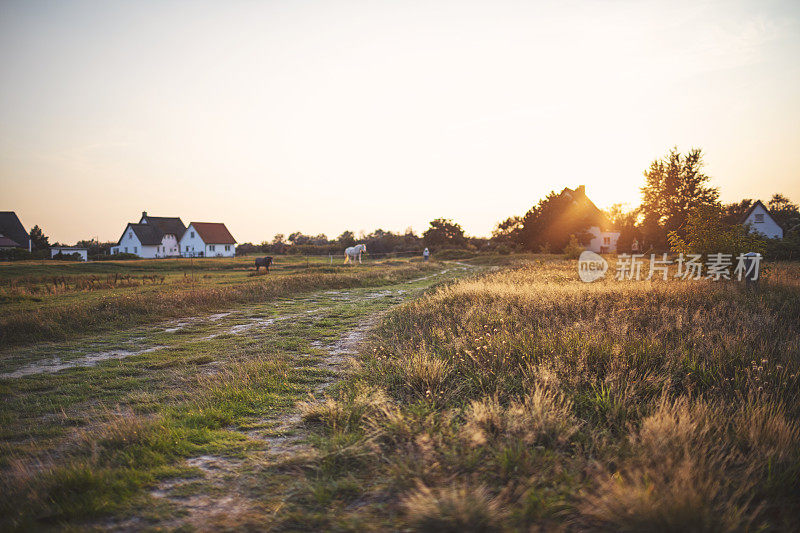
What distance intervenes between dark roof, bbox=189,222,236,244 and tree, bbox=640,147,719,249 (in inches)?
2717

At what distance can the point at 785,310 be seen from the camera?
9.03 m

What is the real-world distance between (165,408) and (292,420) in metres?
1.91

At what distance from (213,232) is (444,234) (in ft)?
146

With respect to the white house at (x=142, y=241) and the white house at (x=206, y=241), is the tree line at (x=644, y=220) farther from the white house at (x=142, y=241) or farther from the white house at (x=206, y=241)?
the white house at (x=206, y=241)

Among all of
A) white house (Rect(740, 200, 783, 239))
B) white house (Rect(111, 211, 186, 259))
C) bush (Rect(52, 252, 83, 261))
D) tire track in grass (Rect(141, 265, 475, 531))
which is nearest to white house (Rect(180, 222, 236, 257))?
white house (Rect(111, 211, 186, 259))

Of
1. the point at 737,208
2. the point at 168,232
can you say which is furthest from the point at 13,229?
the point at 737,208

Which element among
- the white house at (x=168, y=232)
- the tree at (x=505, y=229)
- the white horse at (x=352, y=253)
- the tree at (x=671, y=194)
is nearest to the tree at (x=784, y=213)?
the tree at (x=671, y=194)

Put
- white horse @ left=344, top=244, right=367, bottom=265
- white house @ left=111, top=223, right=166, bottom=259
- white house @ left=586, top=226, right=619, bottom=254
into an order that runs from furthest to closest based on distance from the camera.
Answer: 1. white house @ left=111, top=223, right=166, bottom=259
2. white house @ left=586, top=226, right=619, bottom=254
3. white horse @ left=344, top=244, right=367, bottom=265

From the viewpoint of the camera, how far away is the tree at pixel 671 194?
42875 mm

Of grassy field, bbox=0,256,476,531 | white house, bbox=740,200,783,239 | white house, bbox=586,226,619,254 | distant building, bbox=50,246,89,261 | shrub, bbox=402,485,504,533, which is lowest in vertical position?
grassy field, bbox=0,256,476,531

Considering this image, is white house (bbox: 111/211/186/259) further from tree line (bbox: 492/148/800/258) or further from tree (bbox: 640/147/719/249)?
tree (bbox: 640/147/719/249)

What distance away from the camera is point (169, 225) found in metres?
69.2

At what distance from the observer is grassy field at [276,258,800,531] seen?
8.79ft

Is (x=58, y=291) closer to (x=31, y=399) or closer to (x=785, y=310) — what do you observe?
(x=31, y=399)
